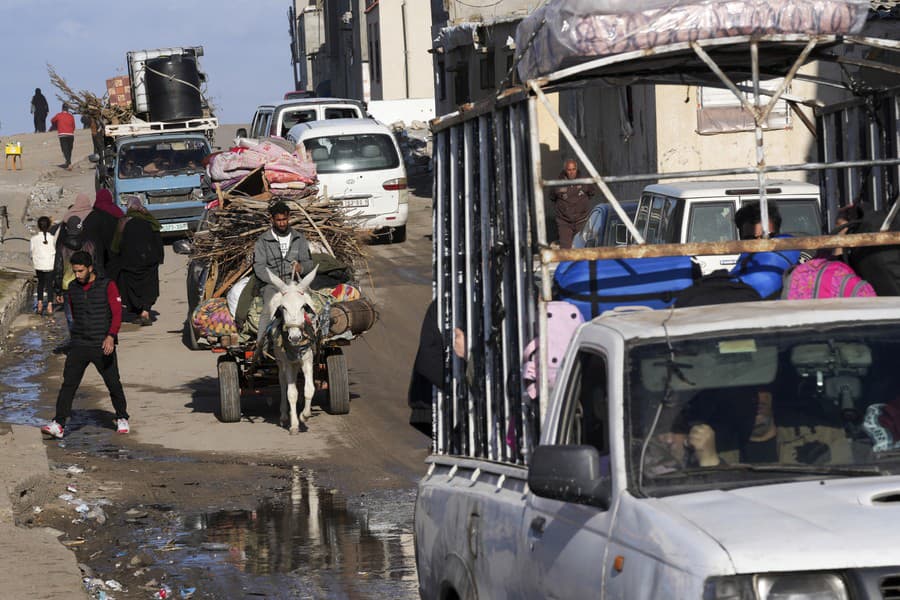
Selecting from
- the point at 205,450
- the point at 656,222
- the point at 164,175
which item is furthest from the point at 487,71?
the point at 205,450

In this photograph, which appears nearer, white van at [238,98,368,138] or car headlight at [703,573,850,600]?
car headlight at [703,573,850,600]

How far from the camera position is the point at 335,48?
76.5 metres

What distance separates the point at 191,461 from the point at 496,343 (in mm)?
7785

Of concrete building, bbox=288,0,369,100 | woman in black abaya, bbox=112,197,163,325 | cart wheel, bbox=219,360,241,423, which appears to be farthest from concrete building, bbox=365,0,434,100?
cart wheel, bbox=219,360,241,423

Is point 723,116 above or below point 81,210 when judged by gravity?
above

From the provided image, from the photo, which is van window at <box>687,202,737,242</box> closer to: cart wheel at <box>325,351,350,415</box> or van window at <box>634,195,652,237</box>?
van window at <box>634,195,652,237</box>

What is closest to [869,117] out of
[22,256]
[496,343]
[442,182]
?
[442,182]

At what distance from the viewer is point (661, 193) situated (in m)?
16.2

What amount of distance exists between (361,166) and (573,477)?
73.8ft

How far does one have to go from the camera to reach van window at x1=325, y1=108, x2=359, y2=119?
32844mm

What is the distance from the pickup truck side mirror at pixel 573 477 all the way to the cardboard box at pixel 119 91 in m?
35.2

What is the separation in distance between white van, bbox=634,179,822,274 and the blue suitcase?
7.72 metres

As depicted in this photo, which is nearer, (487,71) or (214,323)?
(214,323)

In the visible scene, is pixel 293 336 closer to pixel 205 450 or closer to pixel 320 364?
pixel 205 450
